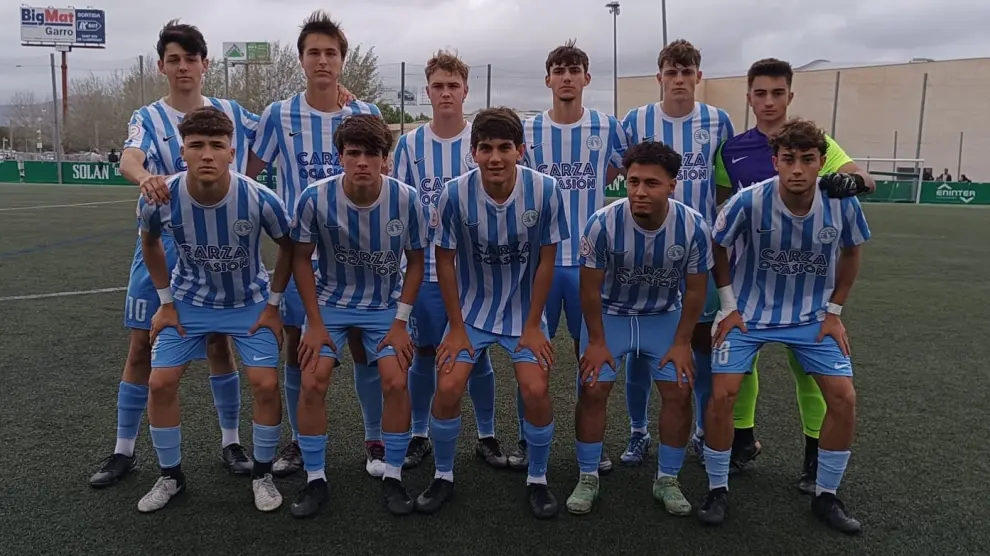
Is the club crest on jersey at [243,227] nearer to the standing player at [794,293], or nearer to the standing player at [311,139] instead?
the standing player at [311,139]

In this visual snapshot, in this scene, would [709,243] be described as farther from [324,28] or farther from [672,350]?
[324,28]

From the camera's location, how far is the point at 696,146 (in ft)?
12.4

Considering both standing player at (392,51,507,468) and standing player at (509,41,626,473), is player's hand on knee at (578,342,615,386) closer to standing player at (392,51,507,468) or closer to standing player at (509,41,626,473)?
standing player at (509,41,626,473)

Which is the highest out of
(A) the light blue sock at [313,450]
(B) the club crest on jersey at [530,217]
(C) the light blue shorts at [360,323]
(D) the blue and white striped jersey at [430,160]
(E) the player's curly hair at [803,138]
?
(E) the player's curly hair at [803,138]

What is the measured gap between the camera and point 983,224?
58.6 ft

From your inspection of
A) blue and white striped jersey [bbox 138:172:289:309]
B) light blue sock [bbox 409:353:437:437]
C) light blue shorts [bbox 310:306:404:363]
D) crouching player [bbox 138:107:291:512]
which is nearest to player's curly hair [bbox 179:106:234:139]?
crouching player [bbox 138:107:291:512]

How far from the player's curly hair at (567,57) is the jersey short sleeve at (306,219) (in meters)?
1.40

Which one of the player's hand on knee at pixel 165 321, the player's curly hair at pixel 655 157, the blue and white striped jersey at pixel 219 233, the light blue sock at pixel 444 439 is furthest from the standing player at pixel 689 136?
the player's hand on knee at pixel 165 321

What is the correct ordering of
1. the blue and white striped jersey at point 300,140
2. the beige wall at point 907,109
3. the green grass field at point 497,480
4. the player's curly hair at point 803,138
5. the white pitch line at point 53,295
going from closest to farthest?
the green grass field at point 497,480 → the player's curly hair at point 803,138 → the blue and white striped jersey at point 300,140 → the white pitch line at point 53,295 → the beige wall at point 907,109

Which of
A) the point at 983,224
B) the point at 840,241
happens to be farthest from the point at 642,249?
the point at 983,224

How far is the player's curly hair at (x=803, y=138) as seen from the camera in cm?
303

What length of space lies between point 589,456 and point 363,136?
1.71 metres

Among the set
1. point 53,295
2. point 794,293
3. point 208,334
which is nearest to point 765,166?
point 794,293

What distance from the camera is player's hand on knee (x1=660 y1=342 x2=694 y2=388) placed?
3.21 metres
